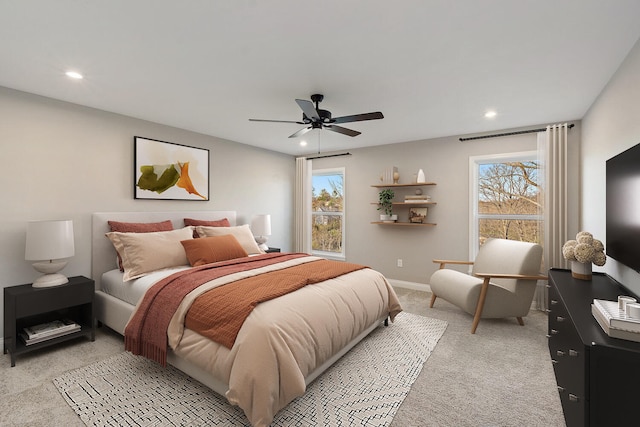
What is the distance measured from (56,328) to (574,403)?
151 inches

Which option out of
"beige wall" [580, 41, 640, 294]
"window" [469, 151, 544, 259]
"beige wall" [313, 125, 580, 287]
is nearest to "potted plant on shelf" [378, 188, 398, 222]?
"beige wall" [313, 125, 580, 287]

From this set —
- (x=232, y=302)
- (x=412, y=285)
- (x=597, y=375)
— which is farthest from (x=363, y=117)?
(x=412, y=285)

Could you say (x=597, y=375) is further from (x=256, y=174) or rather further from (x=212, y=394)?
(x=256, y=174)

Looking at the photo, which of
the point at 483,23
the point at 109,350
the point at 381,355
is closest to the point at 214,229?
the point at 109,350

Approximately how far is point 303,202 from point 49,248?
3804 millimetres

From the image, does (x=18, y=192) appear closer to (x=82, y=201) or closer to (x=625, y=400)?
(x=82, y=201)

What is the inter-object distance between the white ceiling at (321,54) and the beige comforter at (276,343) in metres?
1.77

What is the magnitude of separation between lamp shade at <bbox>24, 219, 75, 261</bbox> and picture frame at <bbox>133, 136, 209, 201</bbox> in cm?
104

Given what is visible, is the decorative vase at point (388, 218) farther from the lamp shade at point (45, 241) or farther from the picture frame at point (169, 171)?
the lamp shade at point (45, 241)

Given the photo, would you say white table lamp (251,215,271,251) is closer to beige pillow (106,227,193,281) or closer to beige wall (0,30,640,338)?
beige wall (0,30,640,338)

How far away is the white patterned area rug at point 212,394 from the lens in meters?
1.86

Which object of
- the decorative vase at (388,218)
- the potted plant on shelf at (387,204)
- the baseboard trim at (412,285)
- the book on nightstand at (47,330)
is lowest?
the baseboard trim at (412,285)

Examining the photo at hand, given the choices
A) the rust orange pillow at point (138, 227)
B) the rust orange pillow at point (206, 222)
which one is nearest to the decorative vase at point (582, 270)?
the rust orange pillow at point (206, 222)

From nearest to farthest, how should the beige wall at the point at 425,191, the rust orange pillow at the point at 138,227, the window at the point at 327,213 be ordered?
the rust orange pillow at the point at 138,227, the beige wall at the point at 425,191, the window at the point at 327,213
